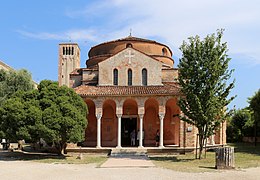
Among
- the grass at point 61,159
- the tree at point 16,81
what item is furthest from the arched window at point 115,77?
the tree at point 16,81

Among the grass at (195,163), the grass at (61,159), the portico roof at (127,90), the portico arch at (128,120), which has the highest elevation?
the portico roof at (127,90)

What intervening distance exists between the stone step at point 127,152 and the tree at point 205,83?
15.7 ft

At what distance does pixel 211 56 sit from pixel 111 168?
31.2 ft

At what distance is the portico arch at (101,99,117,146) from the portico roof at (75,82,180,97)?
2.21 meters

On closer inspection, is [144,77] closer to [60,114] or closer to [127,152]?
[127,152]

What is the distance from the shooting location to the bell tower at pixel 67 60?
173 ft

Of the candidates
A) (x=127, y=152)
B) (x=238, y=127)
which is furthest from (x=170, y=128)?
→ (x=238, y=127)

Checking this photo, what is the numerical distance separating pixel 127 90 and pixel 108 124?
4257mm

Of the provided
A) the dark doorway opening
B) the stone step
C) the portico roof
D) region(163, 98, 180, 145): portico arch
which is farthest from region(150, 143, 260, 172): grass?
the dark doorway opening

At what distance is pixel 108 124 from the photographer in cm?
2933

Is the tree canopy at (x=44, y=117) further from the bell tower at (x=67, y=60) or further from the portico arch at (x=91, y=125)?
the bell tower at (x=67, y=60)

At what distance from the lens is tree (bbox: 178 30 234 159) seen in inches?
813

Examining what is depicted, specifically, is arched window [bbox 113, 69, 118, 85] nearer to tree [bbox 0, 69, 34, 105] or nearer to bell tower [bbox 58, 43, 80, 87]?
tree [bbox 0, 69, 34, 105]

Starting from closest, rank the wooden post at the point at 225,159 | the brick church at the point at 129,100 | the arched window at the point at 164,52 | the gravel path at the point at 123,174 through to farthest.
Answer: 1. the gravel path at the point at 123,174
2. the wooden post at the point at 225,159
3. the brick church at the point at 129,100
4. the arched window at the point at 164,52
